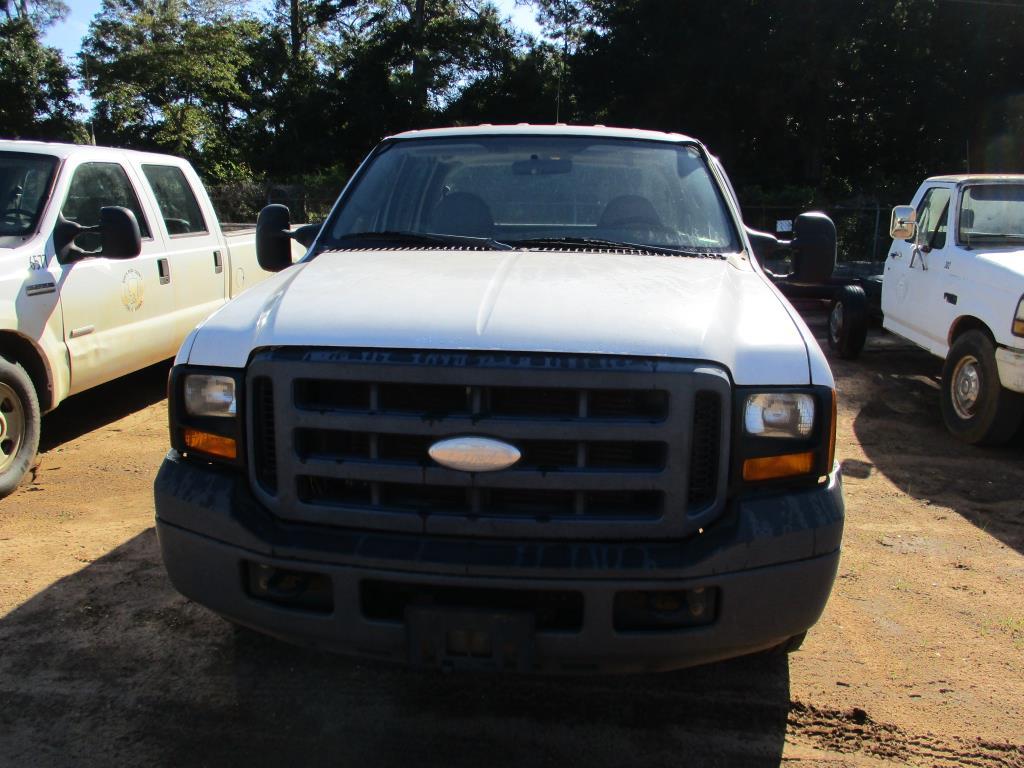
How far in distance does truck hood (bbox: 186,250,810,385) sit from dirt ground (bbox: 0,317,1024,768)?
124cm

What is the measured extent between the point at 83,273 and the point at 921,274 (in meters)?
6.58

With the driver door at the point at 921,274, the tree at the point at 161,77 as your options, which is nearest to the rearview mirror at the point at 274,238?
the driver door at the point at 921,274

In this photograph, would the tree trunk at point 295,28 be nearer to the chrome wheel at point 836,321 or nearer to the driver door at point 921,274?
the chrome wheel at point 836,321

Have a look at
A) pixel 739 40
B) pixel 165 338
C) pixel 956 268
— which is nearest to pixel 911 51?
pixel 739 40

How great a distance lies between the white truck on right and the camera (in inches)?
242

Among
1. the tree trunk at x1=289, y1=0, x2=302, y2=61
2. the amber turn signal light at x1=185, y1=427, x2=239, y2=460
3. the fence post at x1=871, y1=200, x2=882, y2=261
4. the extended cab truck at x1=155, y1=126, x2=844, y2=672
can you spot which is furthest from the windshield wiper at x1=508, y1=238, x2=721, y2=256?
the tree trunk at x1=289, y1=0, x2=302, y2=61

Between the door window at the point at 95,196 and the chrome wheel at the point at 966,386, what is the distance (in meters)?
6.09

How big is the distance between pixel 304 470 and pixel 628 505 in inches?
37.4

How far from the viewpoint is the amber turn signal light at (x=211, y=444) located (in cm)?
272

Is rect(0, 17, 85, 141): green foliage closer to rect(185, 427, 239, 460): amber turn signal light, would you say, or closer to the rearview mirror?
the rearview mirror

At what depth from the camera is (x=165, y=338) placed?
21.3 ft

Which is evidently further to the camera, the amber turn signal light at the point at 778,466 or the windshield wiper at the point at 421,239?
the windshield wiper at the point at 421,239

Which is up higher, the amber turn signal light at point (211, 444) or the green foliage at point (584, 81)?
the green foliage at point (584, 81)

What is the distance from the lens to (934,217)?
25.8ft
